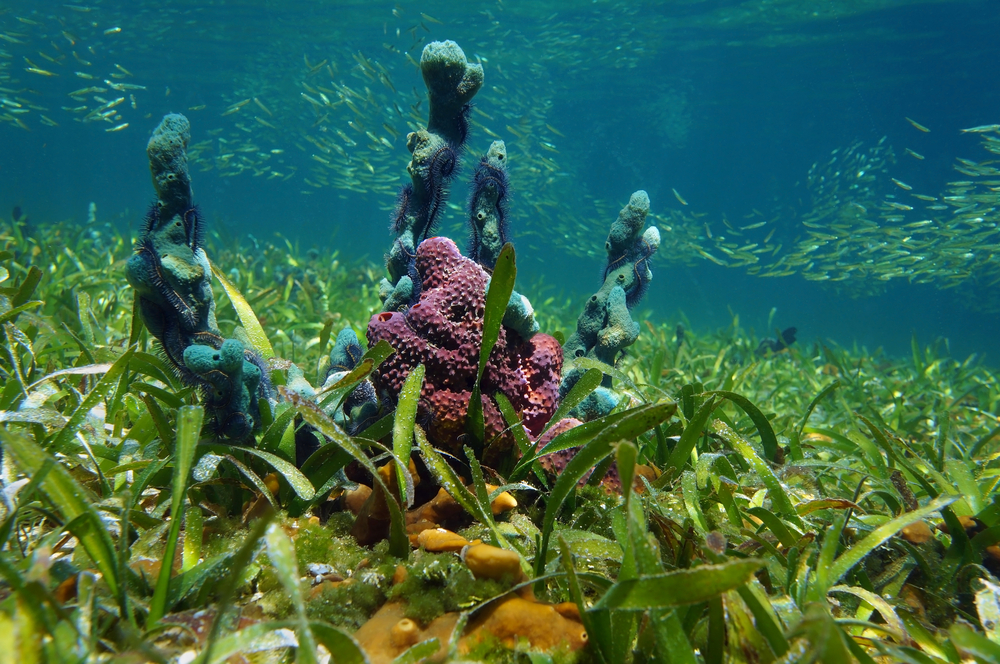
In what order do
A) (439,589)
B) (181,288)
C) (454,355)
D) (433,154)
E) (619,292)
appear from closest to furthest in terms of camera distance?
1. (439,589)
2. (181,288)
3. (454,355)
4. (433,154)
5. (619,292)

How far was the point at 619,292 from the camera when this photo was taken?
10.0 feet

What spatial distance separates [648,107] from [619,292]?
47.0 metres

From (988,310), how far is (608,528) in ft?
156

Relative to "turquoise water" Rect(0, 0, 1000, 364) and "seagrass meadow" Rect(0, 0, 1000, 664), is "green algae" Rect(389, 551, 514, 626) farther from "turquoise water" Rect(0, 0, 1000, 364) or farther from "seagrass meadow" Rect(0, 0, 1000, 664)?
"turquoise water" Rect(0, 0, 1000, 364)

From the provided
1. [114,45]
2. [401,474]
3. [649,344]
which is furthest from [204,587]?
[114,45]

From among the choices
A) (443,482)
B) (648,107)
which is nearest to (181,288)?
(443,482)

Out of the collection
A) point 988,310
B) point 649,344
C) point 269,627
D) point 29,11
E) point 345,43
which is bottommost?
point 269,627

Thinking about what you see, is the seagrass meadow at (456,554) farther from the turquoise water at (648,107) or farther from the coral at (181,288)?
the turquoise water at (648,107)

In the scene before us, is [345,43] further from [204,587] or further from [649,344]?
[204,587]

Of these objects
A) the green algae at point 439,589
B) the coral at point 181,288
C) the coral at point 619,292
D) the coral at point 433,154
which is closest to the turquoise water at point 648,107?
the coral at point 619,292

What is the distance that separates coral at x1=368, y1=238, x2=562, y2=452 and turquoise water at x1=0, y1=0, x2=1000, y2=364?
9.71 meters

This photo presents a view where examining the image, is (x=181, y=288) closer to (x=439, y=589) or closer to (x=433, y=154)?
(x=433, y=154)

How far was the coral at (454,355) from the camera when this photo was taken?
7.21 feet

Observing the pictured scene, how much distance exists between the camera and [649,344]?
8.16 metres
